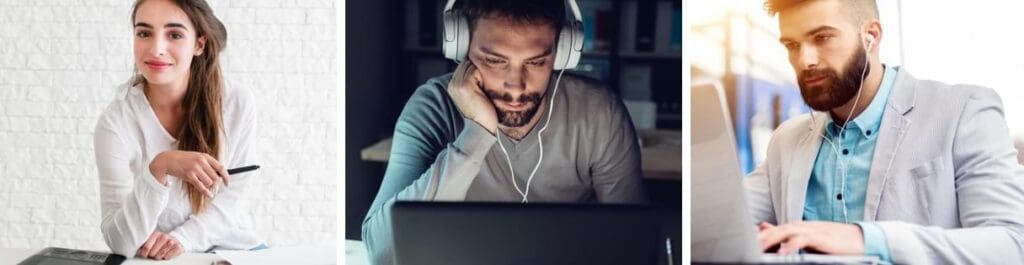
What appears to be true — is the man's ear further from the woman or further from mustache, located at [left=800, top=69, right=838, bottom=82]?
mustache, located at [left=800, top=69, right=838, bottom=82]

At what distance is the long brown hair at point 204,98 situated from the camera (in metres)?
2.77

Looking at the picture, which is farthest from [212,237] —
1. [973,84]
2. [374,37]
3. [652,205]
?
[973,84]

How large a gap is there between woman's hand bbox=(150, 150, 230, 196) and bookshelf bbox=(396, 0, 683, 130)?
115cm

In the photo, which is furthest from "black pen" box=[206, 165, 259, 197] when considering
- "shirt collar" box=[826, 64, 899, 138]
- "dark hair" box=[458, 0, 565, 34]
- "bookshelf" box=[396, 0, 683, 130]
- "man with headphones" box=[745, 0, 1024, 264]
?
"shirt collar" box=[826, 64, 899, 138]

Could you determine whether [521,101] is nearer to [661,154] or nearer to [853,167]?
[661,154]

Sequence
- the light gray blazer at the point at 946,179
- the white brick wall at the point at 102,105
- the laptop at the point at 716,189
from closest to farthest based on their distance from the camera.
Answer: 1. the light gray blazer at the point at 946,179
2. the laptop at the point at 716,189
3. the white brick wall at the point at 102,105

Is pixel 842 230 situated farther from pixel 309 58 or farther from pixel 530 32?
pixel 309 58

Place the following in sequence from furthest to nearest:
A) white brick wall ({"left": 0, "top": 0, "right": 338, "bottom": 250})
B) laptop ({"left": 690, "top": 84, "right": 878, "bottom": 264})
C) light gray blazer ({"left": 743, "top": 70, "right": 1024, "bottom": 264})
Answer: white brick wall ({"left": 0, "top": 0, "right": 338, "bottom": 250}), laptop ({"left": 690, "top": 84, "right": 878, "bottom": 264}), light gray blazer ({"left": 743, "top": 70, "right": 1024, "bottom": 264})

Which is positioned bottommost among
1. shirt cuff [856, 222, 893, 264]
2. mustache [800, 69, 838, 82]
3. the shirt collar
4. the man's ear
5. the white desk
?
the white desk

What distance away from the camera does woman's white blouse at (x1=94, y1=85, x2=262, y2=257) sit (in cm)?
281

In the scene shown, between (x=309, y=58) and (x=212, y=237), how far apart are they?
63cm

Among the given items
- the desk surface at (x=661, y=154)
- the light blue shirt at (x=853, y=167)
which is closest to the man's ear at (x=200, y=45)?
the desk surface at (x=661, y=154)

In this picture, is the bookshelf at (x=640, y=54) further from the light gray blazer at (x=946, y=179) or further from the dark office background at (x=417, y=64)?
the light gray blazer at (x=946, y=179)

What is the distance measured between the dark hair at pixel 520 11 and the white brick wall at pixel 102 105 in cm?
42
